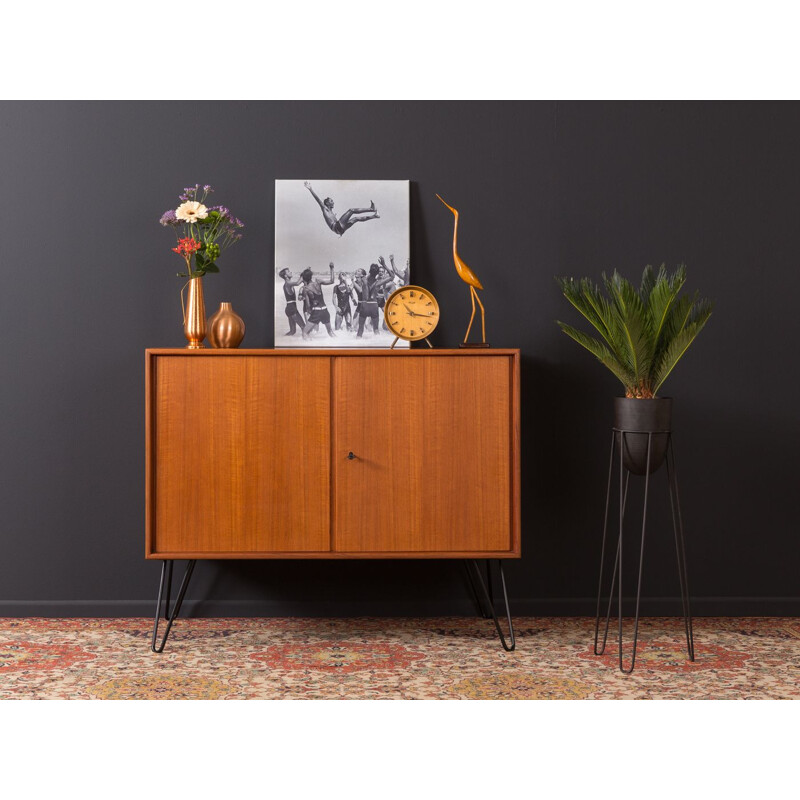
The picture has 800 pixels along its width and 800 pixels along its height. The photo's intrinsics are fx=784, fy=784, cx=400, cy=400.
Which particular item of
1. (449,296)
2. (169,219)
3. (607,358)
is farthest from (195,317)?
(607,358)

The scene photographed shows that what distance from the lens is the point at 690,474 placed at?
3.68 metres

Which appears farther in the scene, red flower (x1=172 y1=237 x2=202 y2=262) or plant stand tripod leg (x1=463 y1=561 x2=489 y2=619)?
plant stand tripod leg (x1=463 y1=561 x2=489 y2=619)

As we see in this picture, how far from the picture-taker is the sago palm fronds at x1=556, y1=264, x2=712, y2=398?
3.00 metres

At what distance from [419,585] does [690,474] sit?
54.0 inches

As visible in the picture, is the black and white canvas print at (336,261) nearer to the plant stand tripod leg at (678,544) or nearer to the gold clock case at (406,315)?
the gold clock case at (406,315)

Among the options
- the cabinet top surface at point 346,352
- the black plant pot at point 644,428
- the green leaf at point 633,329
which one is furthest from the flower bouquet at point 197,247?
the black plant pot at point 644,428

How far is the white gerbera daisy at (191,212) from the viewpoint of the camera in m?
3.31

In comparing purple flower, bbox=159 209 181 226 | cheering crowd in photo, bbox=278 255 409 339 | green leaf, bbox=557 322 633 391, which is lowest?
green leaf, bbox=557 322 633 391

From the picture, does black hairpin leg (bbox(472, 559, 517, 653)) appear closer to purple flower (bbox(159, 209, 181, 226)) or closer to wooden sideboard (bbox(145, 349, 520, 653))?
wooden sideboard (bbox(145, 349, 520, 653))

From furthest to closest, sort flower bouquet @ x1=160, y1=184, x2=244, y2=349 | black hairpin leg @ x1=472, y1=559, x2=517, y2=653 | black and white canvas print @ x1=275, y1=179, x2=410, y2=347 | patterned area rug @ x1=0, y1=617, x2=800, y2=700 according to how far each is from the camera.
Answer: black and white canvas print @ x1=275, y1=179, x2=410, y2=347
flower bouquet @ x1=160, y1=184, x2=244, y2=349
black hairpin leg @ x1=472, y1=559, x2=517, y2=653
patterned area rug @ x1=0, y1=617, x2=800, y2=700

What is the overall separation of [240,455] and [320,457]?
319 millimetres

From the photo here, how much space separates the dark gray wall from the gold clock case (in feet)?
0.76

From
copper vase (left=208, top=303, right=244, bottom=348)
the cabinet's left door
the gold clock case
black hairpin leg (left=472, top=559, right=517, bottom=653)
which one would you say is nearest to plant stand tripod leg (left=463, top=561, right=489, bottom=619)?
black hairpin leg (left=472, top=559, right=517, bottom=653)

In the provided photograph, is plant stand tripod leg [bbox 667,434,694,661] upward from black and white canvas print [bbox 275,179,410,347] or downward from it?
downward
